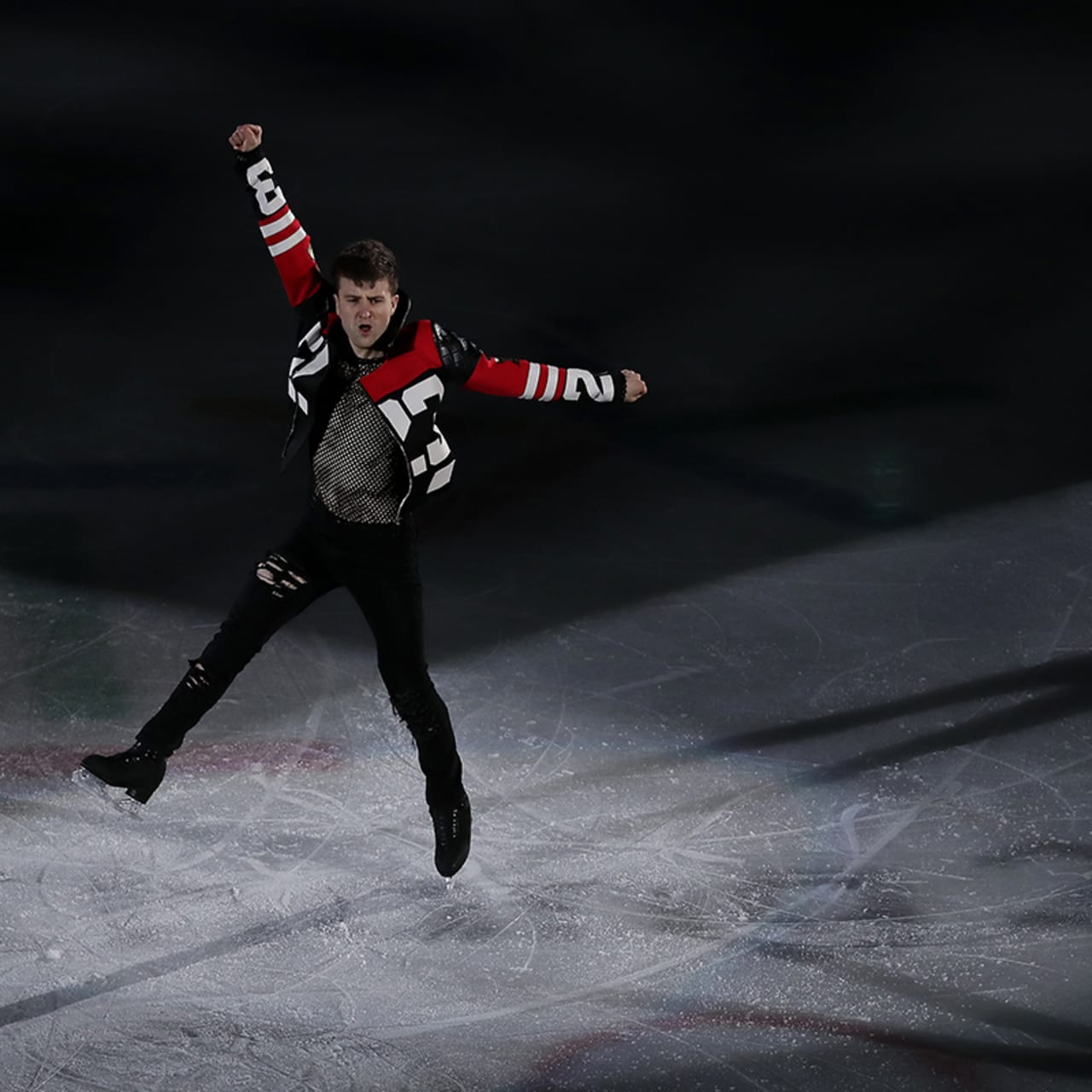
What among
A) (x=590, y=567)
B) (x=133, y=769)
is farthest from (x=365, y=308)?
(x=590, y=567)

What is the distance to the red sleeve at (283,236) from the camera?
4.41 m

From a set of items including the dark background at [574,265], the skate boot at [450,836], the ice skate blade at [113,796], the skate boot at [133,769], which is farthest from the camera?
the dark background at [574,265]

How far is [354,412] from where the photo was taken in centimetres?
436

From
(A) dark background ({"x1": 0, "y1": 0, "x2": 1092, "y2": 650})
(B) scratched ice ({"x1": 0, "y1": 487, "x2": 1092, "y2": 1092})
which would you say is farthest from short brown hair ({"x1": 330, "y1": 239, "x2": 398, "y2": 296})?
(A) dark background ({"x1": 0, "y1": 0, "x2": 1092, "y2": 650})

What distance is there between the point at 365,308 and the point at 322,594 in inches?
30.8

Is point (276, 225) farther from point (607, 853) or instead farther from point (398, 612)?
point (607, 853)

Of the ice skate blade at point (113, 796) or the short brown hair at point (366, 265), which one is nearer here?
the short brown hair at point (366, 265)

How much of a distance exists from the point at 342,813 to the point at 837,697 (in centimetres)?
176

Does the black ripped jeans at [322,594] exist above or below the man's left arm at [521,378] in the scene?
below

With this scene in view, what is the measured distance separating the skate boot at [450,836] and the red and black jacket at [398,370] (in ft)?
2.98

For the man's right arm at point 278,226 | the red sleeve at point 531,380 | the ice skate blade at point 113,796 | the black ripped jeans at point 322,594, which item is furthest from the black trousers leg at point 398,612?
the ice skate blade at point 113,796

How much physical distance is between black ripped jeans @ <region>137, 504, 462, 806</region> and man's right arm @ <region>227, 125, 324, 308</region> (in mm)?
589

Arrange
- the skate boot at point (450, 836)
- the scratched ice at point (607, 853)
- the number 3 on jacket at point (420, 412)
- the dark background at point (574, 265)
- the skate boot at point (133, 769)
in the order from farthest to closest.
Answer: the dark background at point (574, 265) < the skate boot at point (450, 836) < the skate boot at point (133, 769) < the number 3 on jacket at point (420, 412) < the scratched ice at point (607, 853)

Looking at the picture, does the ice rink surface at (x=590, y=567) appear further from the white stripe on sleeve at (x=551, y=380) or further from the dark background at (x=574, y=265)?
the white stripe on sleeve at (x=551, y=380)
